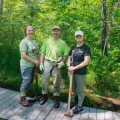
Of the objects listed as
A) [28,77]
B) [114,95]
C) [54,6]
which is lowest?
[114,95]

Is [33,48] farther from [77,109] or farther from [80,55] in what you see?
[77,109]

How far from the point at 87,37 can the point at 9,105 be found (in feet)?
14.3

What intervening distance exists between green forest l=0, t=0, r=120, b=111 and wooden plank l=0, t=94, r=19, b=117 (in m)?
0.86

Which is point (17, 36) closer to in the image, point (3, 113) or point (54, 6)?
point (54, 6)

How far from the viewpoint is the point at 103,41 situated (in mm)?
8594

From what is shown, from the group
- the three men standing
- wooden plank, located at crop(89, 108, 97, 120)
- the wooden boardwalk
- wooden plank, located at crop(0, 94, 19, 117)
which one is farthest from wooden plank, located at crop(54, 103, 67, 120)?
wooden plank, located at crop(0, 94, 19, 117)

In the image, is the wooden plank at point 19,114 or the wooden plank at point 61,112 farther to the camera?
the wooden plank at point 61,112

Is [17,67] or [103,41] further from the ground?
[103,41]

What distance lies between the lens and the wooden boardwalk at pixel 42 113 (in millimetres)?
4652

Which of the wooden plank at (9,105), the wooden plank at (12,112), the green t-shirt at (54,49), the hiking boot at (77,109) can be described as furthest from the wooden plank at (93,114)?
the wooden plank at (9,105)

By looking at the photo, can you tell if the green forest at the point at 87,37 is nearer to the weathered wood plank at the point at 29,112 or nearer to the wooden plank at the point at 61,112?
the wooden plank at the point at 61,112

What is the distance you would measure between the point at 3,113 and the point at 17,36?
4197 mm

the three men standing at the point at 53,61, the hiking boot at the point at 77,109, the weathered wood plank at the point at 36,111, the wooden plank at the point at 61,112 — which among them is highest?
the three men standing at the point at 53,61

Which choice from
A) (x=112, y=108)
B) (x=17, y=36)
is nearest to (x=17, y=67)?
(x=17, y=36)
